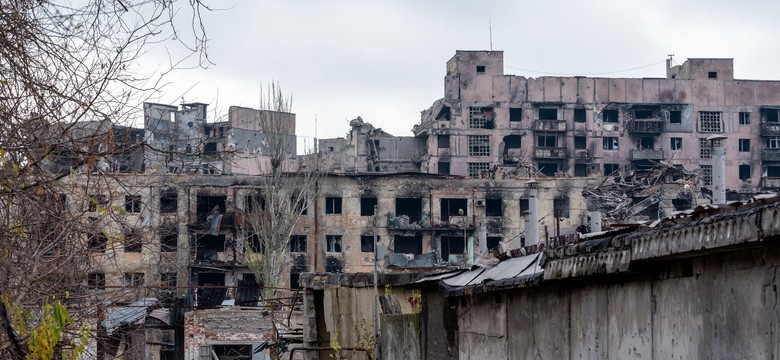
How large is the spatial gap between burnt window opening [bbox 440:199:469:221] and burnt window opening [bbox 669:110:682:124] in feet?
56.7

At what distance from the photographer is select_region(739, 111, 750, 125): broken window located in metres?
61.4

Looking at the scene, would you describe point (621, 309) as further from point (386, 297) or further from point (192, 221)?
point (192, 221)

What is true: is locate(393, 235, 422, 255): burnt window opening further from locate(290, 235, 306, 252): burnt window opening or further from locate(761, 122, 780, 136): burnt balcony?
locate(761, 122, 780, 136): burnt balcony

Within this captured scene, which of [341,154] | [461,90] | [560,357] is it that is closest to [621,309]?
[560,357]

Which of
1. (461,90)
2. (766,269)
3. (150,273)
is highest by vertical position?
(461,90)

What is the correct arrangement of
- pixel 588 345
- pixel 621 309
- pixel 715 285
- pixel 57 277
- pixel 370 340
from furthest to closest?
1. pixel 370 340
2. pixel 57 277
3. pixel 588 345
4. pixel 621 309
5. pixel 715 285

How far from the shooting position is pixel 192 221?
153 ft

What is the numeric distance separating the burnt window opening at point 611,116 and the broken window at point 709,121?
4774 millimetres

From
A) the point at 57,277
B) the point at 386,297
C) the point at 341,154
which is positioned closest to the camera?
the point at 57,277

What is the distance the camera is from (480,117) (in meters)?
59.1

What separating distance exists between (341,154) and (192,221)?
2214cm

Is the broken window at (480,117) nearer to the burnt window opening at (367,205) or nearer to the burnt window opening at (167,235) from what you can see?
the burnt window opening at (367,205)

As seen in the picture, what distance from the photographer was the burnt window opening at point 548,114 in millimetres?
59812

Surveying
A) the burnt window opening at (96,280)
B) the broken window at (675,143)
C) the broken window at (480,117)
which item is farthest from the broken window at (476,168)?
the burnt window opening at (96,280)
